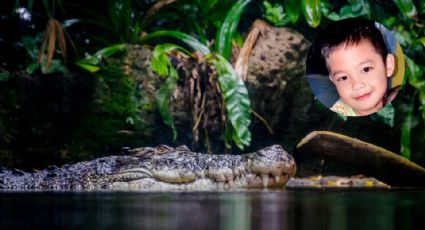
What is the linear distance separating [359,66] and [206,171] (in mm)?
1565

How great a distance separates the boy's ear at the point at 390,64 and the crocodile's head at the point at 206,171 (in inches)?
54.3

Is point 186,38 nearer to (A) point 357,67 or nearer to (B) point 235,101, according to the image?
(B) point 235,101

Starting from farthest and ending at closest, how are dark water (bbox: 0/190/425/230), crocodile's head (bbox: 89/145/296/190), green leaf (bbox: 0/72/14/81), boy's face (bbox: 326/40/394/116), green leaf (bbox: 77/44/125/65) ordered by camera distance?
green leaf (bbox: 77/44/125/65) < green leaf (bbox: 0/72/14/81) < boy's face (bbox: 326/40/394/116) < crocodile's head (bbox: 89/145/296/190) < dark water (bbox: 0/190/425/230)

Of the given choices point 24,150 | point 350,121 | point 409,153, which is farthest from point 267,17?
point 24,150

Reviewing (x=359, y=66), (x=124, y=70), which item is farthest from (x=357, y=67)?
(x=124, y=70)

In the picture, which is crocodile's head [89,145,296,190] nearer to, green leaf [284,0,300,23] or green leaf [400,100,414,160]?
green leaf [400,100,414,160]

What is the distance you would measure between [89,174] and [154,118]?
1.02 meters

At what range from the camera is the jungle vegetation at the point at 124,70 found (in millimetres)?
4355

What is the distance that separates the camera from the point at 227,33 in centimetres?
468

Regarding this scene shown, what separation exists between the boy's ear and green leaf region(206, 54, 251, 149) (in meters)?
1.09

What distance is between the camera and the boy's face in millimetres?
4148

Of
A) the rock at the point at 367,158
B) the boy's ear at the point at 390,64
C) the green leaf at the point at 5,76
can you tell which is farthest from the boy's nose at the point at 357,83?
the green leaf at the point at 5,76

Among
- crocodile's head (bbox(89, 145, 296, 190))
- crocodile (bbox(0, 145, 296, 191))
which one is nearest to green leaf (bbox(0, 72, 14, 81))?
crocodile (bbox(0, 145, 296, 191))

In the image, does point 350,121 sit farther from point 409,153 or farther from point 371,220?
point 371,220
